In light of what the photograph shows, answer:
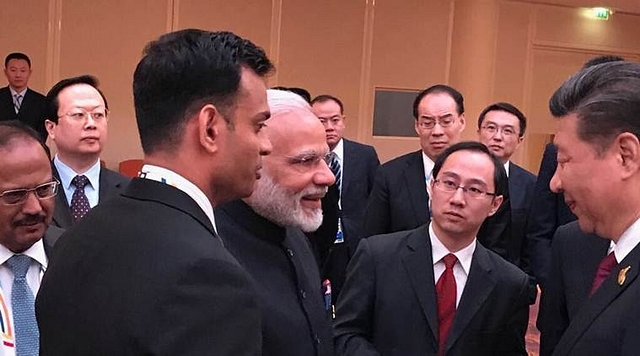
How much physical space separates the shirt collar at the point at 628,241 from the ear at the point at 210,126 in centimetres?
97

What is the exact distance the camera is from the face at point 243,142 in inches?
53.9

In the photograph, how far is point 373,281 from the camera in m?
2.45

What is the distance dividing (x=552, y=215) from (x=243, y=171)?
2.83 m

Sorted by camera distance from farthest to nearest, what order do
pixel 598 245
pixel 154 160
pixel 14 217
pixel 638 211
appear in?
1. pixel 598 245
2. pixel 14 217
3. pixel 638 211
4. pixel 154 160

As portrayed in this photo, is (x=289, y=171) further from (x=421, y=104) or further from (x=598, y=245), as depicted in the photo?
(x=421, y=104)

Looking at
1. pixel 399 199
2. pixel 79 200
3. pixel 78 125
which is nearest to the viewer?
pixel 79 200

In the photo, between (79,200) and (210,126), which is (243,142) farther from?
(79,200)

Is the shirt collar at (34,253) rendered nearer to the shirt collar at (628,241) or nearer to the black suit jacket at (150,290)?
the black suit jacket at (150,290)

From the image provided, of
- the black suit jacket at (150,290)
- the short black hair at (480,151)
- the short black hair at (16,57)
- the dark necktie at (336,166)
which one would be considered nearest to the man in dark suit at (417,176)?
the dark necktie at (336,166)

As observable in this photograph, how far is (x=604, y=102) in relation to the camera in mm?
1762

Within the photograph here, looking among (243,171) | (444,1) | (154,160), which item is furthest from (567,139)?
(444,1)

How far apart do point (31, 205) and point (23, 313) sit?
30 centimetres

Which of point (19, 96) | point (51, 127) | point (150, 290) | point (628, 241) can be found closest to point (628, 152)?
point (628, 241)

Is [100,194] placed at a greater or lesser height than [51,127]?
lesser
